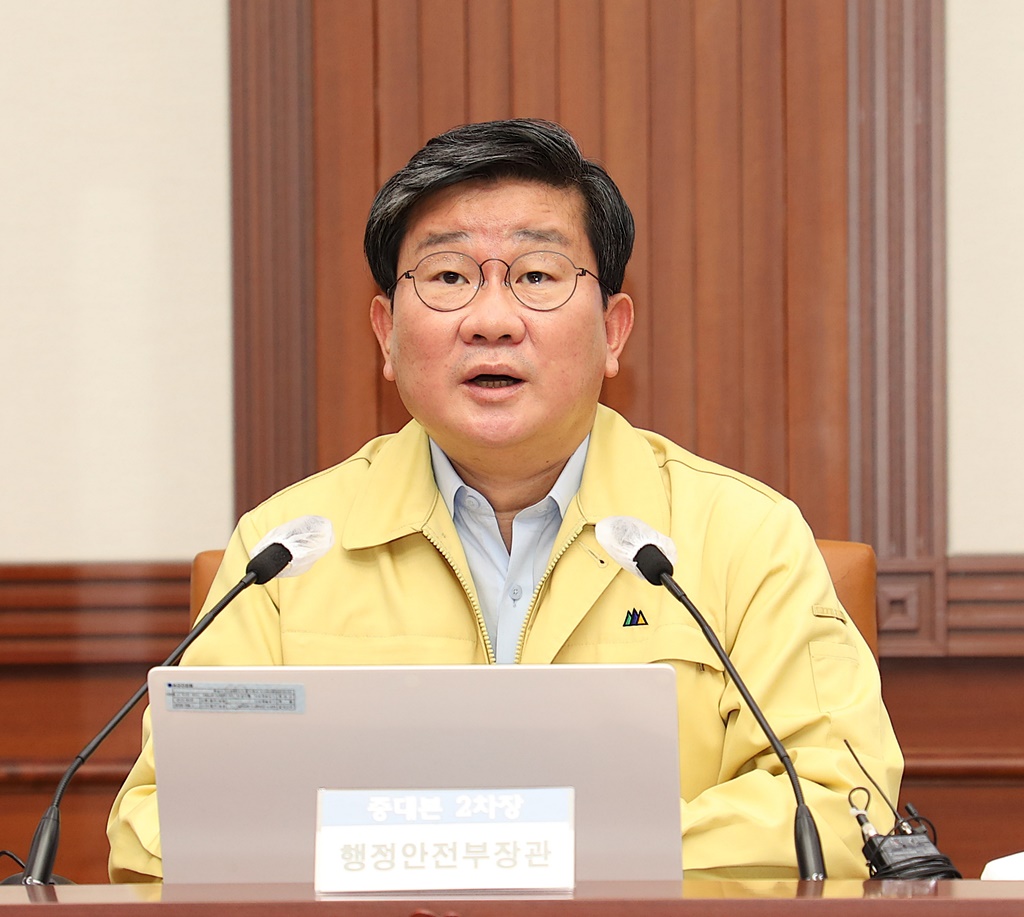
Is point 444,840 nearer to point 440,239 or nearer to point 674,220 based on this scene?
point 440,239

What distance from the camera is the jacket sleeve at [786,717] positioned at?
3.58 feet

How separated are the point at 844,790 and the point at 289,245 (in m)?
1.43

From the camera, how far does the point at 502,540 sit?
1550 millimetres

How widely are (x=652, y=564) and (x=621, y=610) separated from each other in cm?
38

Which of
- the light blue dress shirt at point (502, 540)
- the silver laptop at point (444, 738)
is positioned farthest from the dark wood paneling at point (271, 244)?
the silver laptop at point (444, 738)

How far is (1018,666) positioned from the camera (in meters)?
2.06

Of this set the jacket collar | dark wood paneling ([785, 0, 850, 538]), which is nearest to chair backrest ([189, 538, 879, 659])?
the jacket collar

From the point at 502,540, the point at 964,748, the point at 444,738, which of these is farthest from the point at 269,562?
the point at 964,748

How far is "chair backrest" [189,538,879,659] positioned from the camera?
5.22 feet

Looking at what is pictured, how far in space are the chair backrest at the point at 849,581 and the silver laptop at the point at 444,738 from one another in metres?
0.77

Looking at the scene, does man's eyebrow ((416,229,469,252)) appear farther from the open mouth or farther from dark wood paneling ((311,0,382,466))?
dark wood paneling ((311,0,382,466))

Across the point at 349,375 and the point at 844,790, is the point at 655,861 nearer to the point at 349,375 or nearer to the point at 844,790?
the point at 844,790

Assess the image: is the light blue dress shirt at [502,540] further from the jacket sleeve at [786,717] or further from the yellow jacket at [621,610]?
the jacket sleeve at [786,717]

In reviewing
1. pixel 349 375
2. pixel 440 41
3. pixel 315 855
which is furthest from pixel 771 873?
pixel 440 41
